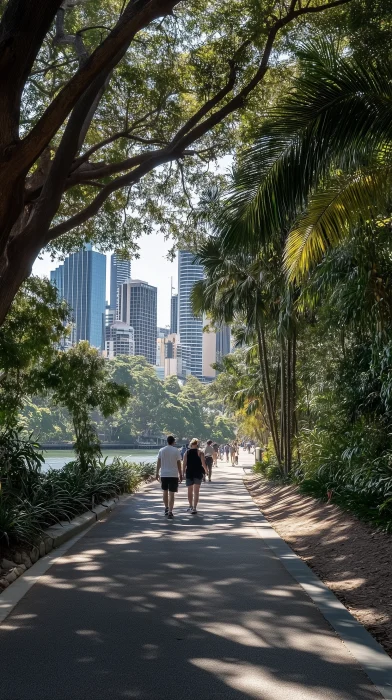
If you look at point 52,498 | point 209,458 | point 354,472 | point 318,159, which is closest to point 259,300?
point 354,472

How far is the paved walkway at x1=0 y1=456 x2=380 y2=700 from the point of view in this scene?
4.65 metres

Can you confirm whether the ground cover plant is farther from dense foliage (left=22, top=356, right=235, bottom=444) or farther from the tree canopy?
dense foliage (left=22, top=356, right=235, bottom=444)

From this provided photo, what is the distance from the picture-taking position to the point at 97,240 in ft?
61.8

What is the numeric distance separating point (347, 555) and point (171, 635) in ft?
14.1

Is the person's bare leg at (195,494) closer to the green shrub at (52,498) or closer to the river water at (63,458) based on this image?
the green shrub at (52,498)

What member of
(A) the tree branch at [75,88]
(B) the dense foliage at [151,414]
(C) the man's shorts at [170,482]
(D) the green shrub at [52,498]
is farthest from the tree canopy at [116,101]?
(B) the dense foliage at [151,414]

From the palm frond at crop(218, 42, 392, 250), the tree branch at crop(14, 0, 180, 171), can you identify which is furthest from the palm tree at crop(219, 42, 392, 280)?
the tree branch at crop(14, 0, 180, 171)

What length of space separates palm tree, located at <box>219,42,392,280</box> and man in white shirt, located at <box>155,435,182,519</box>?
667 centimetres

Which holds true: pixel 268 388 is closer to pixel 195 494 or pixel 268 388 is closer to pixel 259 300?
pixel 259 300

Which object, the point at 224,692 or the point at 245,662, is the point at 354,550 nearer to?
the point at 245,662

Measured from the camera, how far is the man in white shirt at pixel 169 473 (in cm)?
1490

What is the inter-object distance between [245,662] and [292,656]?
0.36 m

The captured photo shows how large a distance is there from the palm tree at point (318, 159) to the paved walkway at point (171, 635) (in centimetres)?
386

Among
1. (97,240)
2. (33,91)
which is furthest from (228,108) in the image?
(97,240)
